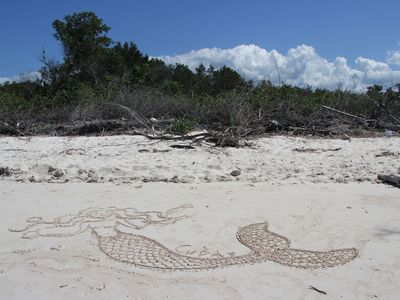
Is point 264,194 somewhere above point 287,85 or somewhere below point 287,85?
below

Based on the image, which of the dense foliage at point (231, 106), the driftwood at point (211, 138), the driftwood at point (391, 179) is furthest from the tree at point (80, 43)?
the driftwood at point (391, 179)

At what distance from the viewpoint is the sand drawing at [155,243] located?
3.62 meters

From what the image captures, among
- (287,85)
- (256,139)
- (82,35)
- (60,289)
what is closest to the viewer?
(60,289)

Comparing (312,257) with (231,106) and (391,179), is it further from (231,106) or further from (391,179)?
(231,106)

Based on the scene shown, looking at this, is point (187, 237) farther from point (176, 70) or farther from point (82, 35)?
point (176, 70)

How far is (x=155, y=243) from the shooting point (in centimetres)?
403

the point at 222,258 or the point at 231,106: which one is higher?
the point at 231,106

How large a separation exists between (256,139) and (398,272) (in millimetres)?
5936

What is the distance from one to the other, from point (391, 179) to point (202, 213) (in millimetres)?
2606

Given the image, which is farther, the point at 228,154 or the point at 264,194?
the point at 228,154

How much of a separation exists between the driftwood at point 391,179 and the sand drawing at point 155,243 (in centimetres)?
227

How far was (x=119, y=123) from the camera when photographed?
10.9m

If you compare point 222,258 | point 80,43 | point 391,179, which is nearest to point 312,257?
point 222,258

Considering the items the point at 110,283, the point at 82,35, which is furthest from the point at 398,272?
the point at 82,35
